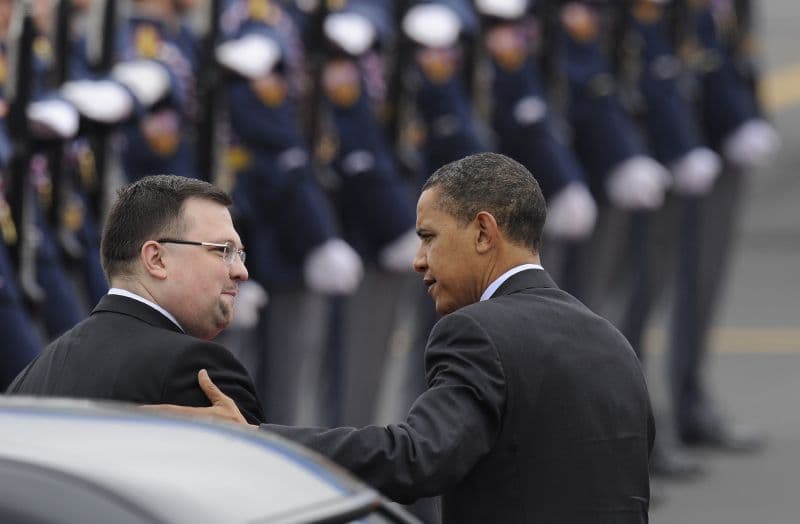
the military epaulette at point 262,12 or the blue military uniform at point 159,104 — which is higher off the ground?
the military epaulette at point 262,12

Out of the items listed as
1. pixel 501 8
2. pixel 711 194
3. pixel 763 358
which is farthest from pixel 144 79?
pixel 763 358

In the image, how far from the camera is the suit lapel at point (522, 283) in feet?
11.1

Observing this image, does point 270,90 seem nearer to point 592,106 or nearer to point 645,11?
point 592,106

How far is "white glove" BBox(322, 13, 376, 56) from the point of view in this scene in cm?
704

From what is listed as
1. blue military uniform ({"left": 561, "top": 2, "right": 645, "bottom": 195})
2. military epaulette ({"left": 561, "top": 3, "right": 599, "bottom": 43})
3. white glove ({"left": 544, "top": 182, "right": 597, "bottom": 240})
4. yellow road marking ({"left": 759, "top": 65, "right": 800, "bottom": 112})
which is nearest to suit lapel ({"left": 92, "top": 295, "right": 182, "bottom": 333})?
white glove ({"left": 544, "top": 182, "right": 597, "bottom": 240})

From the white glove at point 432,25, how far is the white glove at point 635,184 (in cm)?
98

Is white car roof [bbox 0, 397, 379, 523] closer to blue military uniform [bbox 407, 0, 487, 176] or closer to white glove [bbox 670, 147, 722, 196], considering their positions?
blue military uniform [bbox 407, 0, 487, 176]

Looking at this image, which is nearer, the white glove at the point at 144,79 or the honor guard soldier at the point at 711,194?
the white glove at the point at 144,79

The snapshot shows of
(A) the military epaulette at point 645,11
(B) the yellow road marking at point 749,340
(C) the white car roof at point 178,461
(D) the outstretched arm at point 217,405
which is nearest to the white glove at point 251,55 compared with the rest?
(A) the military epaulette at point 645,11

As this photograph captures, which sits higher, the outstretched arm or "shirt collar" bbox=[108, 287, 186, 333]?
"shirt collar" bbox=[108, 287, 186, 333]

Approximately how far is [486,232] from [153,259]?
21.4 inches

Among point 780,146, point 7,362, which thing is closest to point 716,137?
point 7,362

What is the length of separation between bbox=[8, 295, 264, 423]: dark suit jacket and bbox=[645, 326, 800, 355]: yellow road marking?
7.67m

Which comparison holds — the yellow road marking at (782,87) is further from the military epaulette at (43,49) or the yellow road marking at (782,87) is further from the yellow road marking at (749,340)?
the military epaulette at (43,49)
